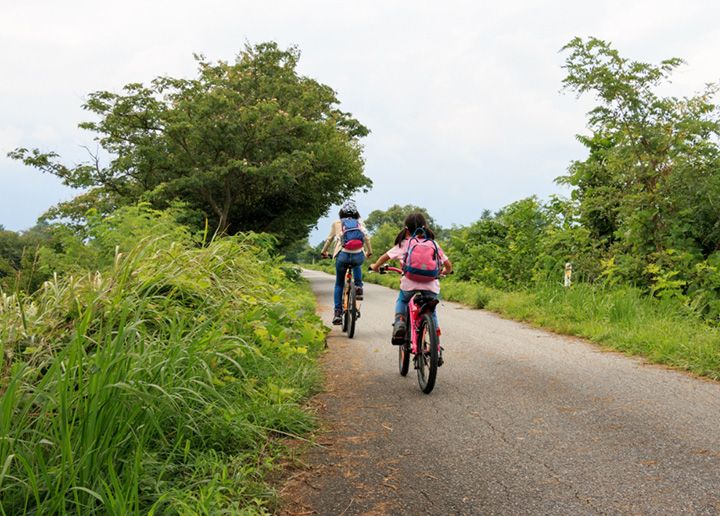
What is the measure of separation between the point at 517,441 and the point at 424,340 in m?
1.51

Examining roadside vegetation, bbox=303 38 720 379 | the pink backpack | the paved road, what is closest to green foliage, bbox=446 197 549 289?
roadside vegetation, bbox=303 38 720 379

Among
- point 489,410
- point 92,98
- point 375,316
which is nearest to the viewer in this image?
point 489,410

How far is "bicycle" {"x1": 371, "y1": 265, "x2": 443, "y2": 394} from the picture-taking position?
4793mm

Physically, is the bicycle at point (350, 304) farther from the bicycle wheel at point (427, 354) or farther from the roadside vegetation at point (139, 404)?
the roadside vegetation at point (139, 404)

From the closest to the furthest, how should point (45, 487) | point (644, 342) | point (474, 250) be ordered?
point (45, 487) → point (644, 342) → point (474, 250)

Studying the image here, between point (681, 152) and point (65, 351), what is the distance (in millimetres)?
9513

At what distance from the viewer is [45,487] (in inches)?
88.6

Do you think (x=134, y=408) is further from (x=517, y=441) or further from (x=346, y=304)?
(x=346, y=304)

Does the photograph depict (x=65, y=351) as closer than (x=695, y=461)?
Yes

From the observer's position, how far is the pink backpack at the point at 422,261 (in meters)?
5.20

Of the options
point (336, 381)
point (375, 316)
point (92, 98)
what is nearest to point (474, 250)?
point (375, 316)

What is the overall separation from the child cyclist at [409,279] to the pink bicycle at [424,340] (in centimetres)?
7

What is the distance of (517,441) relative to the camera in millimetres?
3711

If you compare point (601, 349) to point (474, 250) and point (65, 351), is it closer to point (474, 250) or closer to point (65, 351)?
point (65, 351)
